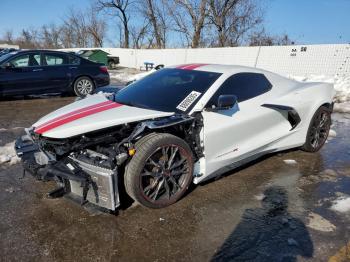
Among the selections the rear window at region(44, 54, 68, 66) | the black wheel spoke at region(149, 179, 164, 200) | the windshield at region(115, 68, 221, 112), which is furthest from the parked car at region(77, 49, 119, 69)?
the black wheel spoke at region(149, 179, 164, 200)

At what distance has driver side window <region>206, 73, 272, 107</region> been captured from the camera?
4039mm

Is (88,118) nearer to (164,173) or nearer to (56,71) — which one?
(164,173)

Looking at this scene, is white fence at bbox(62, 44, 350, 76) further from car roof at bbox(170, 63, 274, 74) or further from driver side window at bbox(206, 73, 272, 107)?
car roof at bbox(170, 63, 274, 74)

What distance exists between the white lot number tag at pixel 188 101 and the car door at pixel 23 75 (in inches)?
275

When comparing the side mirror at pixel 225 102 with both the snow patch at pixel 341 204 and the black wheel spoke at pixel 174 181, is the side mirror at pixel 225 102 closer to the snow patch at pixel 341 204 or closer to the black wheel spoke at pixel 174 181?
the black wheel spoke at pixel 174 181

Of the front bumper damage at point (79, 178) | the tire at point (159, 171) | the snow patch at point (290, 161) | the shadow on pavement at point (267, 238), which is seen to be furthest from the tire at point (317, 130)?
the front bumper damage at point (79, 178)

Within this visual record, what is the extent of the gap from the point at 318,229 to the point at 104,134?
229 cm

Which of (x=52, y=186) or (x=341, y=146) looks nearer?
(x=52, y=186)

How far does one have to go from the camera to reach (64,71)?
1001 centimetres

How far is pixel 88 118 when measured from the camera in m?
3.45

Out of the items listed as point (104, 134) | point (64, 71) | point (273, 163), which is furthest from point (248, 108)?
point (64, 71)

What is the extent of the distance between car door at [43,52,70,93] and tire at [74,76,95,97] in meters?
0.33

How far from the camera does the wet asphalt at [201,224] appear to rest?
2.79 meters

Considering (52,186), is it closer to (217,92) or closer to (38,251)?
(38,251)
